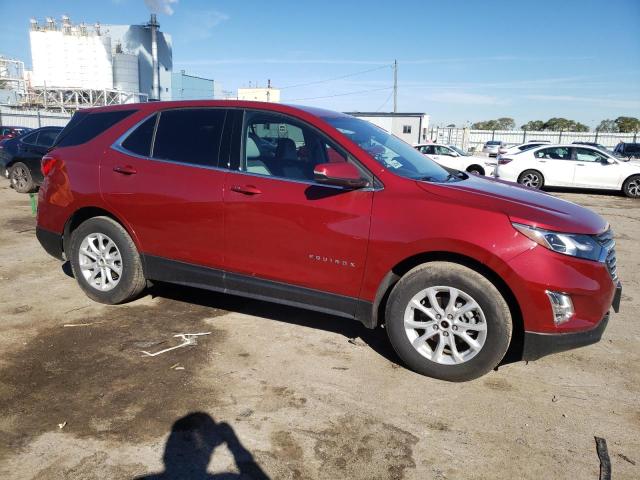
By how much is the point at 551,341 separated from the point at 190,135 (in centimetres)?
307

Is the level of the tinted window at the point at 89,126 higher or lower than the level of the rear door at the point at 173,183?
higher

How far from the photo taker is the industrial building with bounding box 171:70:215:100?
6034 cm

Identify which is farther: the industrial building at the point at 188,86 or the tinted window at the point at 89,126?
the industrial building at the point at 188,86

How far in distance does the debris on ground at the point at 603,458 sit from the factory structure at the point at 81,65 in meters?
55.3

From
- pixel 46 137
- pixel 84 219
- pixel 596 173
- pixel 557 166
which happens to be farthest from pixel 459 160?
pixel 84 219

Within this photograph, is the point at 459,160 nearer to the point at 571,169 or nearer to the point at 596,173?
the point at 571,169

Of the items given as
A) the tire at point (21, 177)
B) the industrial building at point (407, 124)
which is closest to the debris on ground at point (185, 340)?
the tire at point (21, 177)

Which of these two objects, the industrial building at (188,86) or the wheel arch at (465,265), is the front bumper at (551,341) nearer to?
the wheel arch at (465,265)

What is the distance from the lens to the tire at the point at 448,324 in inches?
124

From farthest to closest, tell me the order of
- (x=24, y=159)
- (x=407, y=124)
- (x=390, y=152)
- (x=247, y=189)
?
1. (x=407, y=124)
2. (x=24, y=159)
3. (x=390, y=152)
4. (x=247, y=189)

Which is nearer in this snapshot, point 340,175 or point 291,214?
point 340,175

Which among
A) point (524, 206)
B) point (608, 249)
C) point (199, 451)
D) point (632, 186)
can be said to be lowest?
point (199, 451)

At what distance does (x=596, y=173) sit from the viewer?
15062 millimetres

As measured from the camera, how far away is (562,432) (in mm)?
2848
